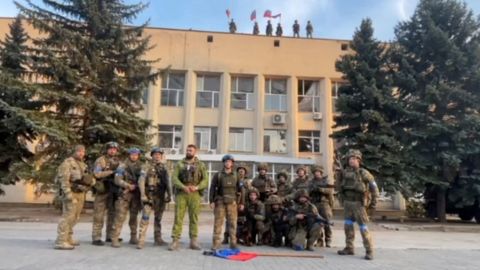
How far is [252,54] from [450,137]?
14.6m

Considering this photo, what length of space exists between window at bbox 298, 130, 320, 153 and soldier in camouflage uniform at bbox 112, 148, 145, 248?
21.1 meters

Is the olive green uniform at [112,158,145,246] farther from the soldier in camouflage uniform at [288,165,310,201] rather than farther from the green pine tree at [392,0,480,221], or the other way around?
the green pine tree at [392,0,480,221]

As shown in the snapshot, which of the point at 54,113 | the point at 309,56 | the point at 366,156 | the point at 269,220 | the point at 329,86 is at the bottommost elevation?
the point at 269,220

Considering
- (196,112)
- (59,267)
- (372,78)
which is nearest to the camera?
(59,267)

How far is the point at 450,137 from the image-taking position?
18.9 metres

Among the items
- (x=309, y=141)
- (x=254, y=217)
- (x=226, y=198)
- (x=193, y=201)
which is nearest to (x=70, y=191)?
(x=193, y=201)

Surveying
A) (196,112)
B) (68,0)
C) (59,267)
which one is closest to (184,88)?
(196,112)

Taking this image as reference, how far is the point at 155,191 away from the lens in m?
9.27

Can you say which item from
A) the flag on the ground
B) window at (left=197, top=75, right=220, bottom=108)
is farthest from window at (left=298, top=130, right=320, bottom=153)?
the flag on the ground

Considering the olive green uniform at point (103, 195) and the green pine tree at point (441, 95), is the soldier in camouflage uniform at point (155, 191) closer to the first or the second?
the olive green uniform at point (103, 195)

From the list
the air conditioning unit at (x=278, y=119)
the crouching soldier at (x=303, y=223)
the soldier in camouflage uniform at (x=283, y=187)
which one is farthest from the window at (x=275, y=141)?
the crouching soldier at (x=303, y=223)

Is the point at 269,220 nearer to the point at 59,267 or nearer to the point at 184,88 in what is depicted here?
the point at 59,267

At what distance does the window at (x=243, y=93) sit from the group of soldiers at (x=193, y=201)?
784 inches

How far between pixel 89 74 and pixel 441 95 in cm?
1484
